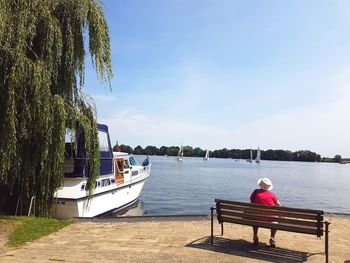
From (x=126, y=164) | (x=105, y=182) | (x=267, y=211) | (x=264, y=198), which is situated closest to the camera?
(x=267, y=211)

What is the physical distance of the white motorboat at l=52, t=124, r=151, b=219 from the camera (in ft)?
45.4

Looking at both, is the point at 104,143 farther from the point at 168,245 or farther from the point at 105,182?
the point at 168,245

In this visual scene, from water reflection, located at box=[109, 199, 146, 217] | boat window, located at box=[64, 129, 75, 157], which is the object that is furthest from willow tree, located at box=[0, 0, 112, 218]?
water reflection, located at box=[109, 199, 146, 217]

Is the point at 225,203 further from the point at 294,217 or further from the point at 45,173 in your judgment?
the point at 45,173

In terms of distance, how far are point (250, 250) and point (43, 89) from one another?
659 cm

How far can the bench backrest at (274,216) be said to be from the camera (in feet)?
24.3

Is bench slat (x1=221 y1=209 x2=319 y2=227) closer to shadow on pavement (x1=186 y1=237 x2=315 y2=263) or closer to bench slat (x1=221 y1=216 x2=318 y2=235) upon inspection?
bench slat (x1=221 y1=216 x2=318 y2=235)

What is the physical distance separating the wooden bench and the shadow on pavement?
32cm

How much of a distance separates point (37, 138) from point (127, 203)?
416 inches

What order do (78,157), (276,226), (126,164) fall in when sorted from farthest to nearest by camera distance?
(126,164), (78,157), (276,226)

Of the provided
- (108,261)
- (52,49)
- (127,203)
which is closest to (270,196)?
(108,261)

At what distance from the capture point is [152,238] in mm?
8891

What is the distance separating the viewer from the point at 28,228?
33.0 ft

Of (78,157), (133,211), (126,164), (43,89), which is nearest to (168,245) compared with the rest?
(43,89)
